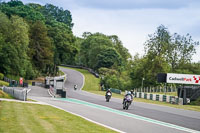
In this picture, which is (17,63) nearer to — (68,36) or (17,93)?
(68,36)

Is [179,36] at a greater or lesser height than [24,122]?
greater

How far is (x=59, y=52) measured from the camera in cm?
9338

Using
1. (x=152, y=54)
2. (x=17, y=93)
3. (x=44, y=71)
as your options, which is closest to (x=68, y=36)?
(x=44, y=71)

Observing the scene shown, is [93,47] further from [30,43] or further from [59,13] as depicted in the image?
[59,13]

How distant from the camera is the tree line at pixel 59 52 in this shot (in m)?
71.9

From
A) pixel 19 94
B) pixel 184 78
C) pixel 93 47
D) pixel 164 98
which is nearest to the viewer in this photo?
pixel 19 94

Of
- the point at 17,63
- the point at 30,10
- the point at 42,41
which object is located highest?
the point at 30,10

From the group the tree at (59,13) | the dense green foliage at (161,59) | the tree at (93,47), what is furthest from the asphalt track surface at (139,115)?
the tree at (59,13)

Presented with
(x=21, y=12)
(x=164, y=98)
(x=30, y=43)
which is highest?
(x=21, y=12)

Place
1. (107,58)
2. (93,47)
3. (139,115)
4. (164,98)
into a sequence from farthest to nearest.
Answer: (93,47) → (107,58) → (164,98) → (139,115)

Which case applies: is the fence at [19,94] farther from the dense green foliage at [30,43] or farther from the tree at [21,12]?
the tree at [21,12]

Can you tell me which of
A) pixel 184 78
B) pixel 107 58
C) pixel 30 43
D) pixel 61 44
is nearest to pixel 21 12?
pixel 30 43

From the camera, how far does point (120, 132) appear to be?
13562mm

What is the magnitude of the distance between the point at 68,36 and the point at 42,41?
11.6 m
